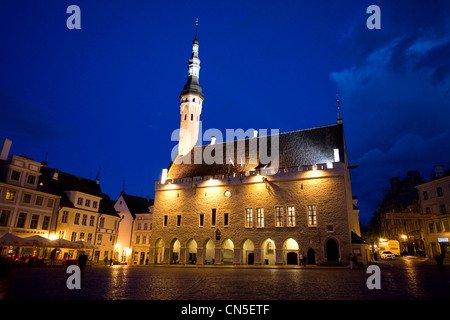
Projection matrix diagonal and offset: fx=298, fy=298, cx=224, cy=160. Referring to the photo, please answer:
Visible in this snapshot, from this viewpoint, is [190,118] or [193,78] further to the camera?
[193,78]

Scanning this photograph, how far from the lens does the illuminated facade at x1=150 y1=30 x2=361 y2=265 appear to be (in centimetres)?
2773

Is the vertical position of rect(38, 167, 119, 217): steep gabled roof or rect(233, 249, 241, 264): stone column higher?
rect(38, 167, 119, 217): steep gabled roof

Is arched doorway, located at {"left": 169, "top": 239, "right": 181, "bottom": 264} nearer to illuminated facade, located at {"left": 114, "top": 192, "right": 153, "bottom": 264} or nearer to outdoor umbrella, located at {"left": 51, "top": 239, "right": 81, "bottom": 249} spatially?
illuminated facade, located at {"left": 114, "top": 192, "right": 153, "bottom": 264}

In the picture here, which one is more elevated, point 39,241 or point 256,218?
point 256,218

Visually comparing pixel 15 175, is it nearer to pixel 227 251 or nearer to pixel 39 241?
pixel 39 241

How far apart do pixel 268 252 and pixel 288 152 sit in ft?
35.7

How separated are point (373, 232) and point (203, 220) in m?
68.7

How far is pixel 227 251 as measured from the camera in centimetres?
3253

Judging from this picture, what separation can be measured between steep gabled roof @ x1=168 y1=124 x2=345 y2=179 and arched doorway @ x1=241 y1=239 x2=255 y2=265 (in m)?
7.95

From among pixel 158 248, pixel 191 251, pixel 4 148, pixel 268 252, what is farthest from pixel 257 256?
pixel 4 148

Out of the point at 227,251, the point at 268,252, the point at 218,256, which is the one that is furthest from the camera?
the point at 227,251

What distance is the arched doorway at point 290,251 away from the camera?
28.6 meters

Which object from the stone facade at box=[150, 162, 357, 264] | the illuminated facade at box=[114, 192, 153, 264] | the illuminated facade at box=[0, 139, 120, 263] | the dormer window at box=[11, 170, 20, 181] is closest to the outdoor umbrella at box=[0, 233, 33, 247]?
the illuminated facade at box=[0, 139, 120, 263]
